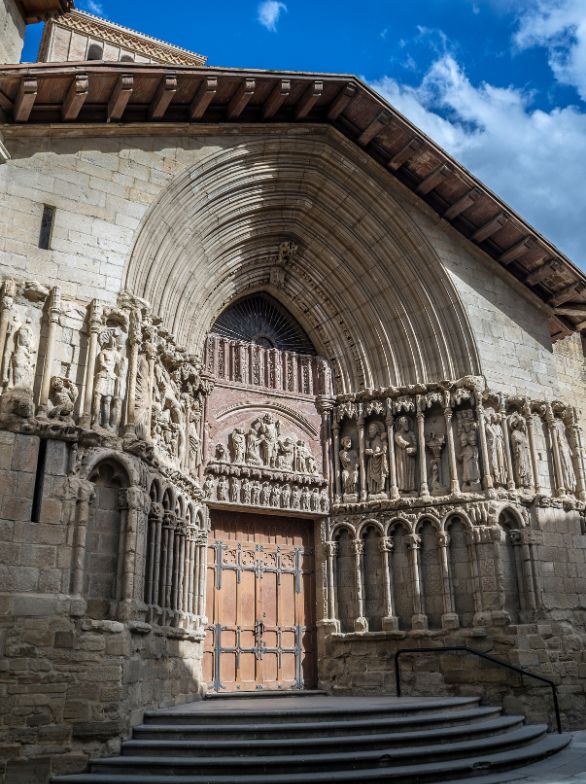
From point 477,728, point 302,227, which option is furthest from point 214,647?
point 302,227

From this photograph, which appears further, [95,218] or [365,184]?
[365,184]

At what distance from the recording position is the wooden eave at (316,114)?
337 inches

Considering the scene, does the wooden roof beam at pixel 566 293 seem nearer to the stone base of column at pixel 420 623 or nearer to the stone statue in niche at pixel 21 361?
the stone base of column at pixel 420 623

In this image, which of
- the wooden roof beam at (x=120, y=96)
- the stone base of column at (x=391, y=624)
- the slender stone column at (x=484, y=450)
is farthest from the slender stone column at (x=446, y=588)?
the wooden roof beam at (x=120, y=96)

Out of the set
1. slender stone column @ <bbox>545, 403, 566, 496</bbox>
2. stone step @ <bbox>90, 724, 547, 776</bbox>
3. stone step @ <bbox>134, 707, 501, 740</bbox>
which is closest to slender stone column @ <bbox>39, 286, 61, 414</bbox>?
stone step @ <bbox>134, 707, 501, 740</bbox>

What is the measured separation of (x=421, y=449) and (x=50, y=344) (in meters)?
5.51

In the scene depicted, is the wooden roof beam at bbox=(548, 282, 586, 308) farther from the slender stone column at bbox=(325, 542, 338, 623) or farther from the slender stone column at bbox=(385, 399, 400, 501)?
the slender stone column at bbox=(325, 542, 338, 623)

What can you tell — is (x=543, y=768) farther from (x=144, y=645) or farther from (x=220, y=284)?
(x=220, y=284)

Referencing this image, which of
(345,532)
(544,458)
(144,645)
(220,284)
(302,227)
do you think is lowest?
(144,645)

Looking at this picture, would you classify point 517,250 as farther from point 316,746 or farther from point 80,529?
point 316,746

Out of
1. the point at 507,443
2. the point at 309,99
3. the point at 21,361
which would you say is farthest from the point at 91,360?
the point at 507,443

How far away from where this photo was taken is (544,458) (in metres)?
11.1

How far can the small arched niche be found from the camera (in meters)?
7.50

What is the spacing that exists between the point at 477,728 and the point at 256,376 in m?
5.97
